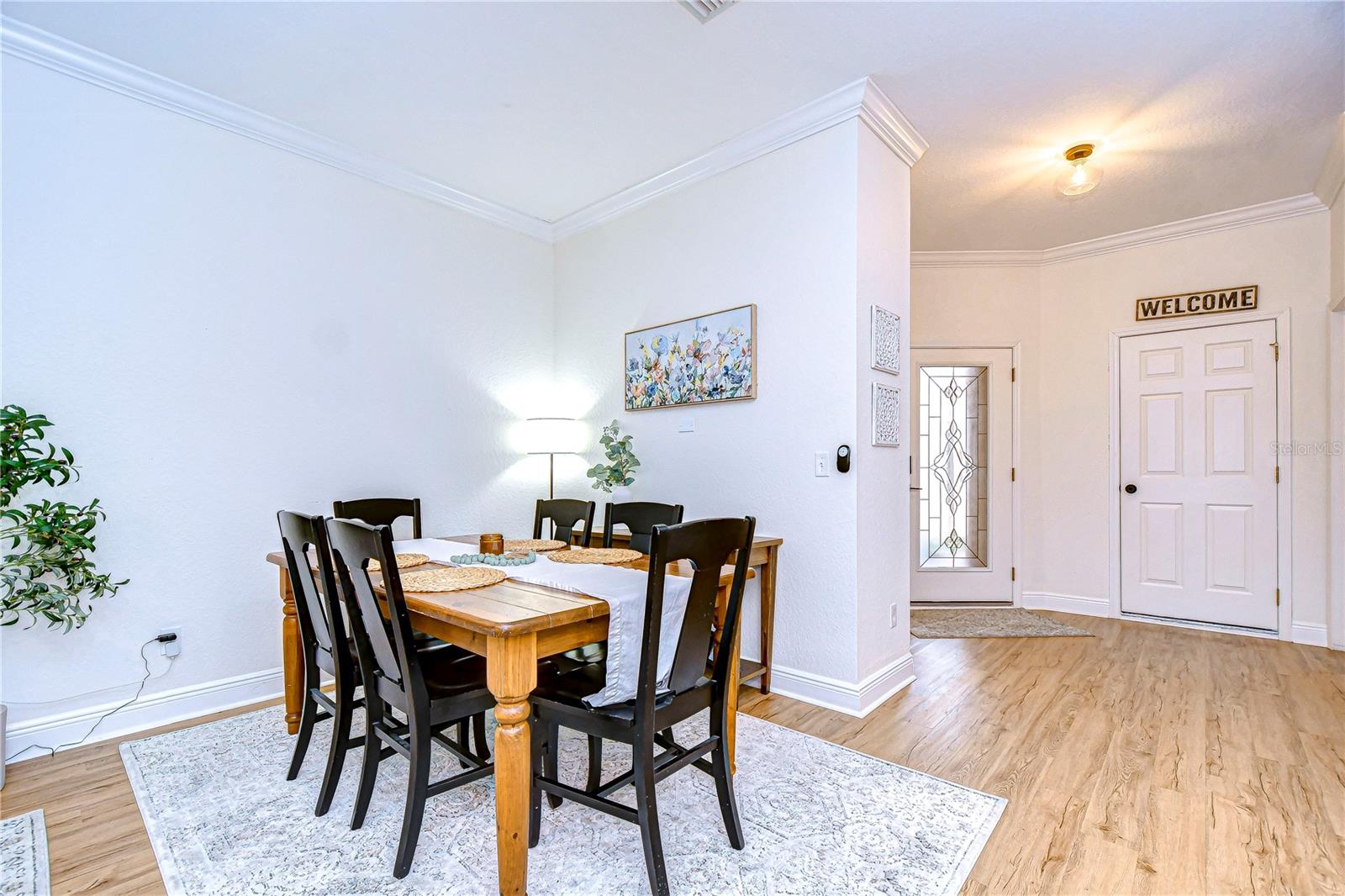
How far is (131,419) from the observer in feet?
8.55

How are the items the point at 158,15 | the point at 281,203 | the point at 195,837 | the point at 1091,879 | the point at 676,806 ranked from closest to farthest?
the point at 1091,879, the point at 195,837, the point at 676,806, the point at 158,15, the point at 281,203

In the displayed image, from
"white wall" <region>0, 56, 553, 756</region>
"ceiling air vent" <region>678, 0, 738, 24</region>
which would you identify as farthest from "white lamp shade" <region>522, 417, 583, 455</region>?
"ceiling air vent" <region>678, 0, 738, 24</region>

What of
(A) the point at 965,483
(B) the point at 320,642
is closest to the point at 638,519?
(B) the point at 320,642

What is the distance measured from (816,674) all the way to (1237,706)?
6.27ft

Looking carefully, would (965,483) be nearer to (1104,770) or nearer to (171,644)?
(1104,770)

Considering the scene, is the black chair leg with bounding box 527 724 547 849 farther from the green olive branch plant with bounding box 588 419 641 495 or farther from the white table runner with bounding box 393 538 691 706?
the green olive branch plant with bounding box 588 419 641 495

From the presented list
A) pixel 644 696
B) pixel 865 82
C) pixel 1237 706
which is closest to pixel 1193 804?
pixel 1237 706

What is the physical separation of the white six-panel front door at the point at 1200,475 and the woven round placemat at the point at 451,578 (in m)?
4.60

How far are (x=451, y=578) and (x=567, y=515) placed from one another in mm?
1260

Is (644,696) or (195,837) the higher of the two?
(644,696)

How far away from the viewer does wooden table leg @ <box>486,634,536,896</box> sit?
148 centimetres

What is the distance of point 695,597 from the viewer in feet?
5.38

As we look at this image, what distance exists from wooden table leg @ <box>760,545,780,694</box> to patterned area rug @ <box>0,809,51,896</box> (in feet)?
8.23

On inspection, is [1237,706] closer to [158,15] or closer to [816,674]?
[816,674]
